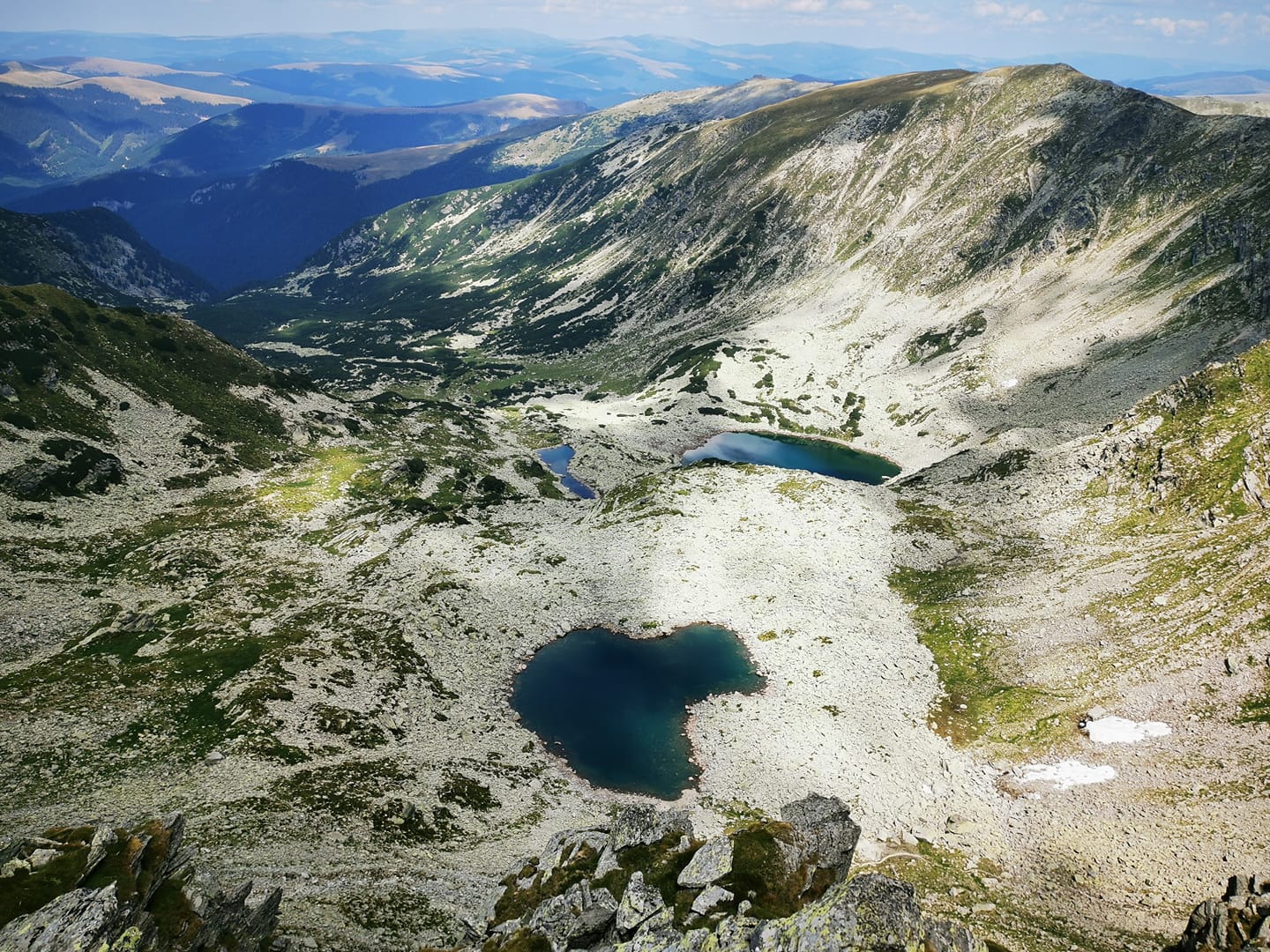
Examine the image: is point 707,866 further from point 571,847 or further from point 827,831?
point 571,847

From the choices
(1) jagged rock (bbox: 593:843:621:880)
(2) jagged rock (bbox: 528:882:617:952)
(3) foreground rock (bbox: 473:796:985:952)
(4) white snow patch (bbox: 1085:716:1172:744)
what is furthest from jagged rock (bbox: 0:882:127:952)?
(4) white snow patch (bbox: 1085:716:1172:744)

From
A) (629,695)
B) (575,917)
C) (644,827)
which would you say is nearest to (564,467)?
(629,695)

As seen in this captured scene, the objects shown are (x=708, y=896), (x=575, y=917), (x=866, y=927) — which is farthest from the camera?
(x=575, y=917)

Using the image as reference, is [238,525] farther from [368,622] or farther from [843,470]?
[843,470]

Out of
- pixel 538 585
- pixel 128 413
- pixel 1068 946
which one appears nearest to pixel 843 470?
pixel 538 585

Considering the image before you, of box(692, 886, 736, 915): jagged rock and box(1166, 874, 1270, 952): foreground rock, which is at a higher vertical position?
box(1166, 874, 1270, 952): foreground rock

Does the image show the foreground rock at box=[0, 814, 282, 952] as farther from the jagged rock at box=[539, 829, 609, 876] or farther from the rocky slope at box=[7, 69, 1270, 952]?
the jagged rock at box=[539, 829, 609, 876]
